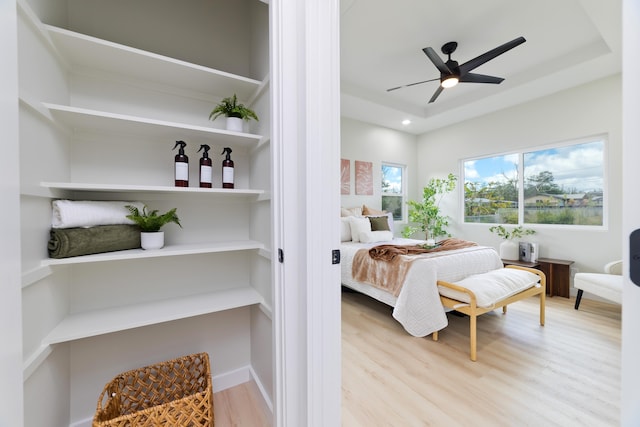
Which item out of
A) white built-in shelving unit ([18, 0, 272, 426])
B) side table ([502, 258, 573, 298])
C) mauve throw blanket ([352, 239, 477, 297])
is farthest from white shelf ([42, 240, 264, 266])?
side table ([502, 258, 573, 298])

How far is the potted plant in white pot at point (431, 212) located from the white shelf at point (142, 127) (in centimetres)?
282

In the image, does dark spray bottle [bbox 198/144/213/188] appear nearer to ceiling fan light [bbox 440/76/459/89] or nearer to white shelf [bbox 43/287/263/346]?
white shelf [bbox 43/287/263/346]

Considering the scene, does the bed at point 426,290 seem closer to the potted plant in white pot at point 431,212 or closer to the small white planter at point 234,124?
the potted plant in white pot at point 431,212

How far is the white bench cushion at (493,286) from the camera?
83.6 inches

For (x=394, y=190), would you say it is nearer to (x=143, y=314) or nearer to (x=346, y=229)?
(x=346, y=229)

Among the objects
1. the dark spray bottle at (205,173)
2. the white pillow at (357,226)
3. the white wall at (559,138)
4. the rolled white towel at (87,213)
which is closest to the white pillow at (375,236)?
the white pillow at (357,226)

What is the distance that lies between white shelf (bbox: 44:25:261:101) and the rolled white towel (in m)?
0.69

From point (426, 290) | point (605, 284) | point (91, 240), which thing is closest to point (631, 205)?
point (91, 240)

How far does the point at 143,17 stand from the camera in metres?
1.50

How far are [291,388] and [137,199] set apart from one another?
1.27 meters

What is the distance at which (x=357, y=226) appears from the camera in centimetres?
372

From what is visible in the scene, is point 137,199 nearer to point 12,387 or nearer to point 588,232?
point 12,387

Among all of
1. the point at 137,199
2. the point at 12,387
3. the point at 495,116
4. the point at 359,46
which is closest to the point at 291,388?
the point at 12,387

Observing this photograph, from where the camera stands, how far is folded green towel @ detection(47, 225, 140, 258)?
1.08 meters
